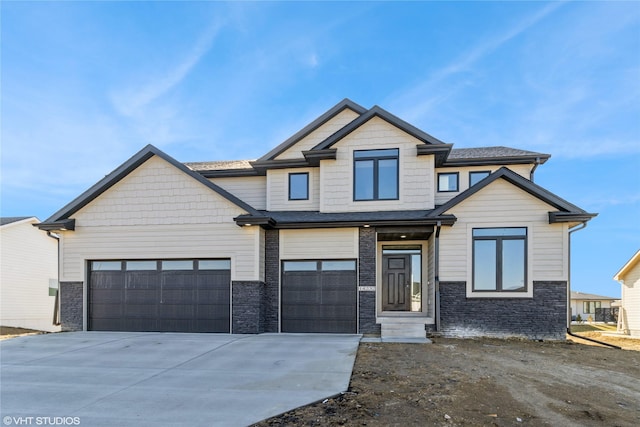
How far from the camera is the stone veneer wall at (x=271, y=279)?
1147 centimetres

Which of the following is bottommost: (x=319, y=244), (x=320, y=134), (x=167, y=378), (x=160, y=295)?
(x=167, y=378)

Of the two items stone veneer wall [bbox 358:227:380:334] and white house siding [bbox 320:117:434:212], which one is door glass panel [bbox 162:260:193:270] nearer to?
white house siding [bbox 320:117:434:212]

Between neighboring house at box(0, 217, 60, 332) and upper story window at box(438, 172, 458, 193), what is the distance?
19.1 m

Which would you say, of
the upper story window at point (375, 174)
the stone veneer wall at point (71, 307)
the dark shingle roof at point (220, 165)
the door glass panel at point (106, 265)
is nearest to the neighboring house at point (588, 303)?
the upper story window at point (375, 174)

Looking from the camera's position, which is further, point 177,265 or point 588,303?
point 588,303

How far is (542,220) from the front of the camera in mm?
10789

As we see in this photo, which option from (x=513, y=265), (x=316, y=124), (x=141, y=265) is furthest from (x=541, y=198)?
(x=141, y=265)

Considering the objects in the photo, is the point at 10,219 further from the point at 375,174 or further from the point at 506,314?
the point at 506,314

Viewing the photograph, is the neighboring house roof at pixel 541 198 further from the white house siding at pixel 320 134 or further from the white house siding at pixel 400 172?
the white house siding at pixel 320 134

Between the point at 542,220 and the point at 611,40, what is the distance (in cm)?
838

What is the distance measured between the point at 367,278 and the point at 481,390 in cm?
574

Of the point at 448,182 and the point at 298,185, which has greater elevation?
the point at 448,182

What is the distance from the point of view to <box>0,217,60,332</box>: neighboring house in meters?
19.1

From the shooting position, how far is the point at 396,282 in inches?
521
